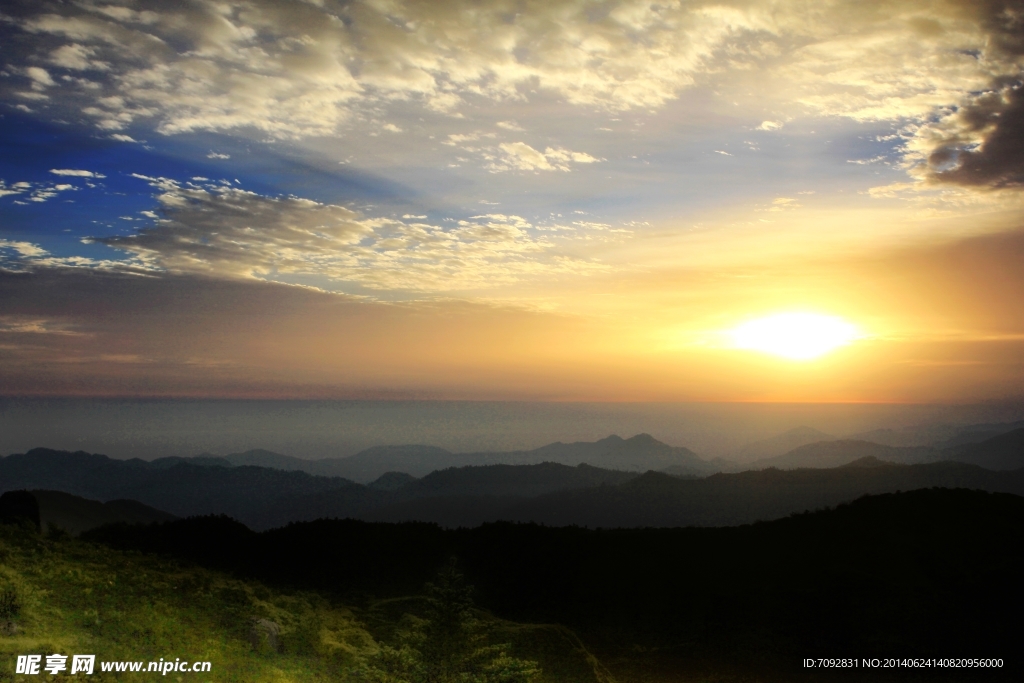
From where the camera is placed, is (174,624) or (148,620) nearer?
(148,620)

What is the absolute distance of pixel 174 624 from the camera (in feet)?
73.6

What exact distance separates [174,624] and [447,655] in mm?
10861

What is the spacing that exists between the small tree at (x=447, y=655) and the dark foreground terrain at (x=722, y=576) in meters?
17.7

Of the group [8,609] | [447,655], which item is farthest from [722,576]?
[8,609]

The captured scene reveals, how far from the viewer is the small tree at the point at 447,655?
22281 millimetres

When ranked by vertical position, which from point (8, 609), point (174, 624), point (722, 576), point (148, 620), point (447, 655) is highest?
point (8, 609)

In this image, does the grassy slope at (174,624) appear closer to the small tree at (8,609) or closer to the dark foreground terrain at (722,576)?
the small tree at (8,609)

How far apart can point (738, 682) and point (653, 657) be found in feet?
21.6

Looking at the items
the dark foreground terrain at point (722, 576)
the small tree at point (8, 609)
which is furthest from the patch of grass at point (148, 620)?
the dark foreground terrain at point (722, 576)

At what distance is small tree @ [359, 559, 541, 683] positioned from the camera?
22281 millimetres

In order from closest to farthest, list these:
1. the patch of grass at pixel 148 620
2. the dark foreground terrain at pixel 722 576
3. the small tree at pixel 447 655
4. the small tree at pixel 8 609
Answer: the small tree at pixel 8 609
the patch of grass at pixel 148 620
the small tree at pixel 447 655
the dark foreground terrain at pixel 722 576

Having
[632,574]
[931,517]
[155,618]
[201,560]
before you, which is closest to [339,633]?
[155,618]

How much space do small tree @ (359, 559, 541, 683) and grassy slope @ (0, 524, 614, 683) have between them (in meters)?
1.90

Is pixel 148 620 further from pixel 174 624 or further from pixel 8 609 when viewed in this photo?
pixel 8 609
